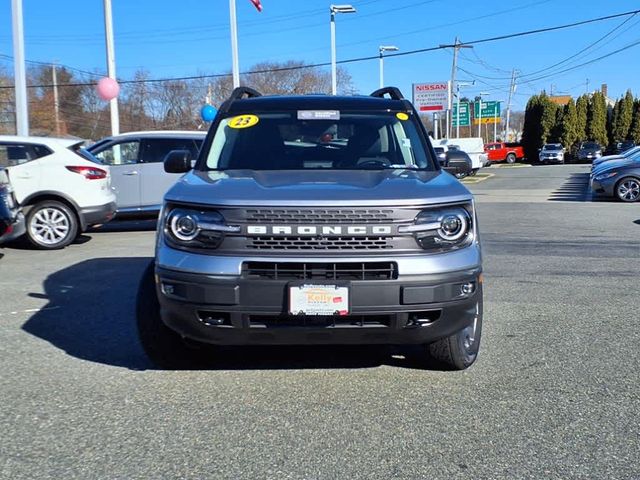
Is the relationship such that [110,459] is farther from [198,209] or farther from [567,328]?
[567,328]

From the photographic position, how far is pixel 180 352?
442 centimetres

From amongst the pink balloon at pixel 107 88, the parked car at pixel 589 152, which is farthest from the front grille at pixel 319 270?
the parked car at pixel 589 152

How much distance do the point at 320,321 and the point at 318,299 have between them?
0.56 ft

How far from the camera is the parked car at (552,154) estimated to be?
55156mm

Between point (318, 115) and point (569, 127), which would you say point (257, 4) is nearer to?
point (318, 115)

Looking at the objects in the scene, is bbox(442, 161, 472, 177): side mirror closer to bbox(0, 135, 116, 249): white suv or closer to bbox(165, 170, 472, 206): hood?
bbox(165, 170, 472, 206): hood

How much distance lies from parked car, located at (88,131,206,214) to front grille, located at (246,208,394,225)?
Answer: 8.85m

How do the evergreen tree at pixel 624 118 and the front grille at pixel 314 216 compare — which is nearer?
the front grille at pixel 314 216

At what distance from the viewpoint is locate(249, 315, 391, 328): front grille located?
3746mm

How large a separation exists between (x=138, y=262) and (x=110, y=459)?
5.94 metres

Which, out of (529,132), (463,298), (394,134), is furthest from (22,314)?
(529,132)

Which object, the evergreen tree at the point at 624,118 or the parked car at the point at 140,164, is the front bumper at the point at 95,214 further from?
the evergreen tree at the point at 624,118

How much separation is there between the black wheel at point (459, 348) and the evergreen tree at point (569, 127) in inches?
2409

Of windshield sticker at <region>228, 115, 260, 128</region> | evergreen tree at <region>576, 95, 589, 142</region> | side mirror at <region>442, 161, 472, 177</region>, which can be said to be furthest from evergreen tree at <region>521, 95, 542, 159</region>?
windshield sticker at <region>228, 115, 260, 128</region>
